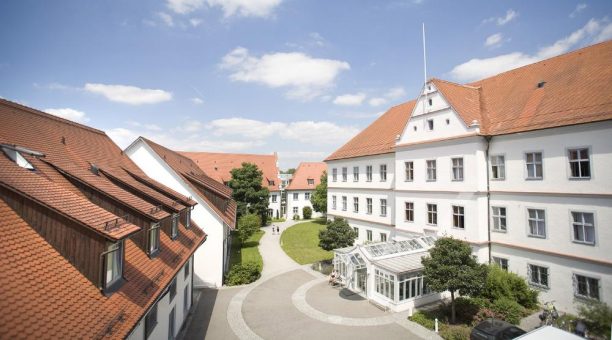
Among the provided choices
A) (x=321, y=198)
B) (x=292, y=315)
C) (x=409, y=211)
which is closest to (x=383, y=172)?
(x=409, y=211)

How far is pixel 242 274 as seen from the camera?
22.4 metres

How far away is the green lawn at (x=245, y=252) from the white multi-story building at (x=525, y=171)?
12856 mm

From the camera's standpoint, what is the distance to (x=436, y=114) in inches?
846

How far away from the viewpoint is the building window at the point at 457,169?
65.7ft

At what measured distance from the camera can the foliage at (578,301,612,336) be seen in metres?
11.9

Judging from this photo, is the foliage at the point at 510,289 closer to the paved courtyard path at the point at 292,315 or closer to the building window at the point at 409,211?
the paved courtyard path at the point at 292,315

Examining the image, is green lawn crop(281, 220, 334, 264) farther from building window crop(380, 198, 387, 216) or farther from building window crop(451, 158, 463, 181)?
building window crop(451, 158, 463, 181)

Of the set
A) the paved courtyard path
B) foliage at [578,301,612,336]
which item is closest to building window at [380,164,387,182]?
the paved courtyard path

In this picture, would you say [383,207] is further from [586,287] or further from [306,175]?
[306,175]

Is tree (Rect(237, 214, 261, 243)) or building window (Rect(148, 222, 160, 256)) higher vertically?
building window (Rect(148, 222, 160, 256))

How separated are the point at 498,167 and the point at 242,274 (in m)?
18.6

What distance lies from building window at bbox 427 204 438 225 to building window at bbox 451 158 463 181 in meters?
2.58

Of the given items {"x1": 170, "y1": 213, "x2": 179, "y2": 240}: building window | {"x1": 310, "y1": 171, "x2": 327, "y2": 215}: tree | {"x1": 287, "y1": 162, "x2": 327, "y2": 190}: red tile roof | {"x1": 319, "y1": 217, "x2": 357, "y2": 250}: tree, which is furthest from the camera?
{"x1": 287, "y1": 162, "x2": 327, "y2": 190}: red tile roof

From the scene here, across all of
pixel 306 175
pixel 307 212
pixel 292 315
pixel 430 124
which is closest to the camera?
pixel 292 315
